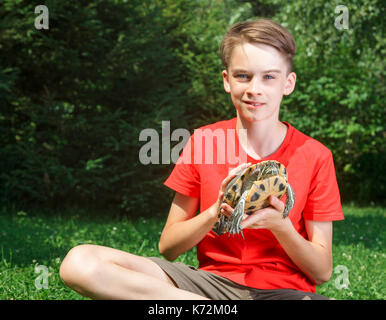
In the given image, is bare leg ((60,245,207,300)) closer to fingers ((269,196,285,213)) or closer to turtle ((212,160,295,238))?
turtle ((212,160,295,238))

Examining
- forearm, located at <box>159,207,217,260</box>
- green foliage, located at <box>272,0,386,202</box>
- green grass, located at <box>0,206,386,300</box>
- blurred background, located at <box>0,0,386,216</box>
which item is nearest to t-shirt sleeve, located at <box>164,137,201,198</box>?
forearm, located at <box>159,207,217,260</box>

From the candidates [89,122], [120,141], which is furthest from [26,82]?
[120,141]

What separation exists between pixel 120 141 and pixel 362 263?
4532 millimetres

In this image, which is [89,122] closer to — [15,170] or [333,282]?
[15,170]

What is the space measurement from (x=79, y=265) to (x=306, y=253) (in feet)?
3.61

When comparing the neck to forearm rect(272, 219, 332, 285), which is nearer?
forearm rect(272, 219, 332, 285)

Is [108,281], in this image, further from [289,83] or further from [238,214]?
[289,83]

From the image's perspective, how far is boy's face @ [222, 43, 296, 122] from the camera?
250 cm

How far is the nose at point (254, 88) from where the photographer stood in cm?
247

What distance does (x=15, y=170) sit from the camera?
7.95 m

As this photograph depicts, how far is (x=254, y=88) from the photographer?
2471 mm

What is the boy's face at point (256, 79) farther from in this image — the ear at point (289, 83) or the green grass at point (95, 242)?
the green grass at point (95, 242)

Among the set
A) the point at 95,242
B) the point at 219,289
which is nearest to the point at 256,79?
the point at 219,289

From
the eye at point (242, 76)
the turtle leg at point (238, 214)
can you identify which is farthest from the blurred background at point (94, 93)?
the turtle leg at point (238, 214)
